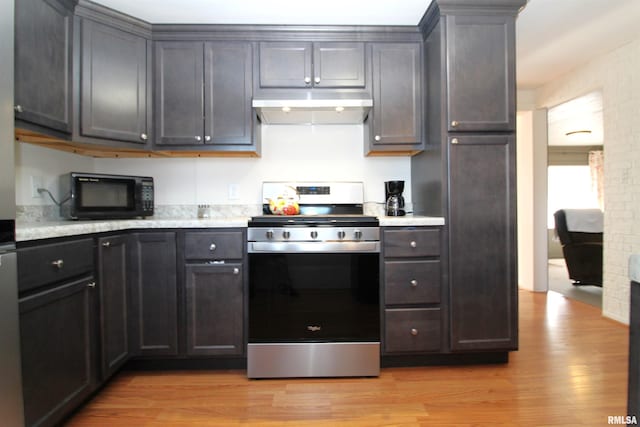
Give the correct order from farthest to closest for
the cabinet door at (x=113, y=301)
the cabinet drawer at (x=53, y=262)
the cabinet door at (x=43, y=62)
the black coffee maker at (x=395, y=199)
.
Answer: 1. the black coffee maker at (x=395, y=199)
2. the cabinet door at (x=113, y=301)
3. the cabinet door at (x=43, y=62)
4. the cabinet drawer at (x=53, y=262)

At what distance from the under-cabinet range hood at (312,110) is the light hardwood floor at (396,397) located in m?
1.72

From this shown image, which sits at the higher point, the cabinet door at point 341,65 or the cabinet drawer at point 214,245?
the cabinet door at point 341,65

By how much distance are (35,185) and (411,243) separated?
232cm

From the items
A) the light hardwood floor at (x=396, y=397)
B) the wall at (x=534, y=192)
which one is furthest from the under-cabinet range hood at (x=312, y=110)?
the wall at (x=534, y=192)

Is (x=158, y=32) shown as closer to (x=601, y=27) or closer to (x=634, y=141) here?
(x=601, y=27)

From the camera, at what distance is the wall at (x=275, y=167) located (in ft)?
8.76

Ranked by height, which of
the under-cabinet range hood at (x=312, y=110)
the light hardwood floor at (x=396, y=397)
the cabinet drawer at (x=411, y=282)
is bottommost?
the light hardwood floor at (x=396, y=397)

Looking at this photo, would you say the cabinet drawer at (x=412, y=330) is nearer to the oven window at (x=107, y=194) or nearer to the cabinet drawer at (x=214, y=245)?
the cabinet drawer at (x=214, y=245)

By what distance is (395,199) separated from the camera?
252cm

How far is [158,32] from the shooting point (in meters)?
2.30

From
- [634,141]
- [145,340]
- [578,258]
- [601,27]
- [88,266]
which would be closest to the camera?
[88,266]

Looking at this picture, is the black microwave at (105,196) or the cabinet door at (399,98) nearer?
the black microwave at (105,196)

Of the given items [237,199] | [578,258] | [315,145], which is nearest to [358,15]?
[315,145]

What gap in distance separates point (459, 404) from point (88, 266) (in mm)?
2023
